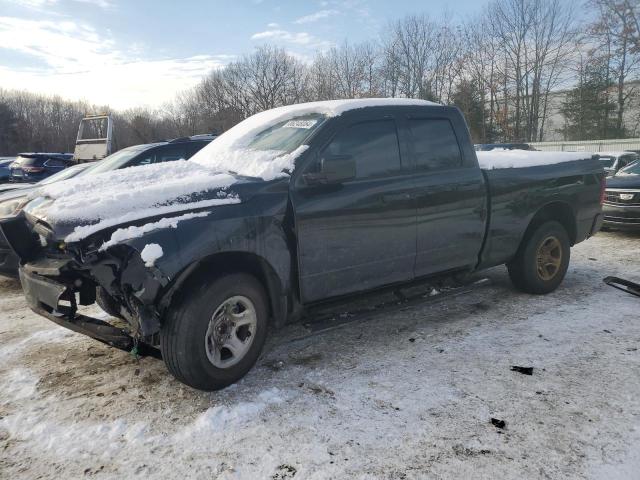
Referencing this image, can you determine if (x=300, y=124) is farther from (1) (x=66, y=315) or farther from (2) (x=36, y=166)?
(2) (x=36, y=166)

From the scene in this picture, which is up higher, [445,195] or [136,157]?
[136,157]

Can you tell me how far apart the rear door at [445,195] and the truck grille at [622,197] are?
5.46 meters

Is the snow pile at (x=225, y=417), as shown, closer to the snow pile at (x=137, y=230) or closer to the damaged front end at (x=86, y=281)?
the damaged front end at (x=86, y=281)

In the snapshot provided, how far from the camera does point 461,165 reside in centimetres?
448

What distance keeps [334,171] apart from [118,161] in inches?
190

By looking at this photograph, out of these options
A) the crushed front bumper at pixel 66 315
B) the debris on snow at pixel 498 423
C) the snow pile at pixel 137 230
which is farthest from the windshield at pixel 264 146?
the debris on snow at pixel 498 423

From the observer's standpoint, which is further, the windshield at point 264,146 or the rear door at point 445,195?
the rear door at point 445,195

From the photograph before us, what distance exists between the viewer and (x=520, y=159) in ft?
16.5

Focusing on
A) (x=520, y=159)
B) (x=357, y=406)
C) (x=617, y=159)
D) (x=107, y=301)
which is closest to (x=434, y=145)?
(x=520, y=159)

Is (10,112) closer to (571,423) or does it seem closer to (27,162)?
(27,162)

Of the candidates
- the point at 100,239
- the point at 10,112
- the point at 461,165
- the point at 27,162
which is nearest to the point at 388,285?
the point at 461,165

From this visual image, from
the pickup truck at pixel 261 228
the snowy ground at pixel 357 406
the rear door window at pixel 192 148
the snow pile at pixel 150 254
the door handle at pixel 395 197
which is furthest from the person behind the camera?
the rear door window at pixel 192 148

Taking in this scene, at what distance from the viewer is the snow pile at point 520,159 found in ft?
15.9

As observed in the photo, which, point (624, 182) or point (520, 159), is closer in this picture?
point (520, 159)
